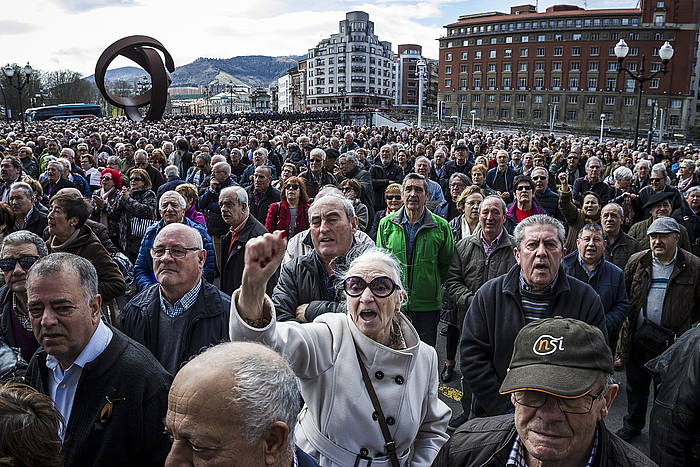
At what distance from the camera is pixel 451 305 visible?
554cm

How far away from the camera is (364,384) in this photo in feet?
8.02

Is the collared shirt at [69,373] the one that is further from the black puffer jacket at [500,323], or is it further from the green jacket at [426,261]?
the green jacket at [426,261]

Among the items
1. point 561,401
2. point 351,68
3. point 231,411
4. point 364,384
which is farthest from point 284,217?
point 351,68

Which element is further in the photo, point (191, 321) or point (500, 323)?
point (500, 323)

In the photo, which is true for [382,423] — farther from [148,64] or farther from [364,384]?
[148,64]

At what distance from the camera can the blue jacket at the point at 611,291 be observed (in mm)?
4465

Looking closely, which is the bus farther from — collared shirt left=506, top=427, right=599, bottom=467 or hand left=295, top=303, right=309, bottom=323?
collared shirt left=506, top=427, right=599, bottom=467

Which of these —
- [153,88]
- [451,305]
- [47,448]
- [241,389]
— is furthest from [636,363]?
[153,88]

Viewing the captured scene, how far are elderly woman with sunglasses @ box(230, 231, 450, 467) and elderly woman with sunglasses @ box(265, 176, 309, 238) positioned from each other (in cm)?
402

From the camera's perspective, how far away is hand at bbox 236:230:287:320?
6.47ft

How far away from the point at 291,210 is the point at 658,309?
13.3 feet

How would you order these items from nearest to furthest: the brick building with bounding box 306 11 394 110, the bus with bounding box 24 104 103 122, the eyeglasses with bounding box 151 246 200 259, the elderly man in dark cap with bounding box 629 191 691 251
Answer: the eyeglasses with bounding box 151 246 200 259 → the elderly man in dark cap with bounding box 629 191 691 251 → the bus with bounding box 24 104 103 122 → the brick building with bounding box 306 11 394 110

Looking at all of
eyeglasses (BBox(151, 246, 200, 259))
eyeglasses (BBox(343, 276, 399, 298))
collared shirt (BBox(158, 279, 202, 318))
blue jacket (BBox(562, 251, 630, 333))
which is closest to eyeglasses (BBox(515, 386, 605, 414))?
eyeglasses (BBox(343, 276, 399, 298))

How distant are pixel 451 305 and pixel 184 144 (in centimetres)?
973
